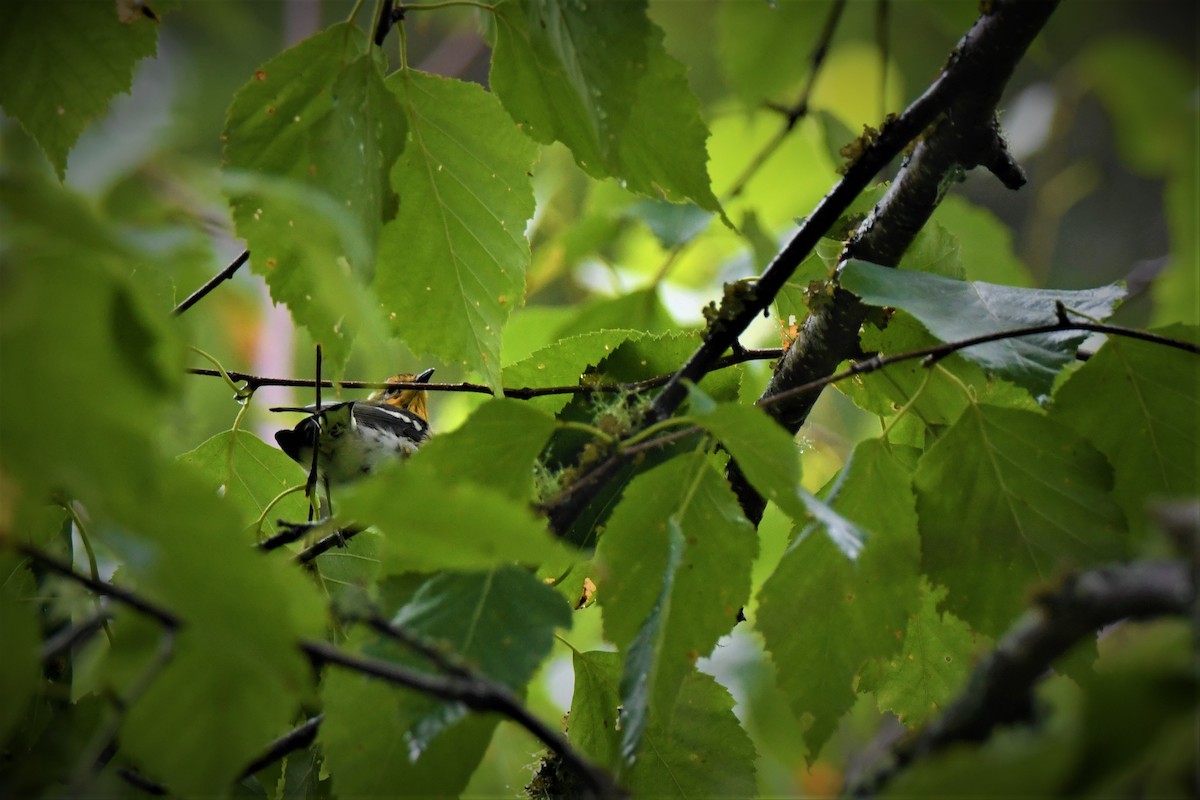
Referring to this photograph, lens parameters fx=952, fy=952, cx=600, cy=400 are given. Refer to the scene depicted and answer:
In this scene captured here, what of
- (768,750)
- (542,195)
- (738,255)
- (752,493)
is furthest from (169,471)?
(768,750)

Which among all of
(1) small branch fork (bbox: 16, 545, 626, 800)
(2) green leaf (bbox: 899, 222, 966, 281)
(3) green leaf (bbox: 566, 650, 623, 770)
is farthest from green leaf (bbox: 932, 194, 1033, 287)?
(1) small branch fork (bbox: 16, 545, 626, 800)

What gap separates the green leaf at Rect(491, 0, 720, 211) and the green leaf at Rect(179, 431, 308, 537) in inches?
13.0

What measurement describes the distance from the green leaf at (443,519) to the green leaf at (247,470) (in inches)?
17.0

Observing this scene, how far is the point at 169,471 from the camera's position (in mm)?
318

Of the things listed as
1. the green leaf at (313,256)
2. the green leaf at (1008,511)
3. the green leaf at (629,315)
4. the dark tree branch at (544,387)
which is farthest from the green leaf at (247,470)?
the green leaf at (1008,511)

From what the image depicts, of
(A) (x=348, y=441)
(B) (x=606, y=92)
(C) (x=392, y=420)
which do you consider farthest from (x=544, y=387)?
(C) (x=392, y=420)

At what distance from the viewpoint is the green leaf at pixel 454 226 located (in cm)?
65

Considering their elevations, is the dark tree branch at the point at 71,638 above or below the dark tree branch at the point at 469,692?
above

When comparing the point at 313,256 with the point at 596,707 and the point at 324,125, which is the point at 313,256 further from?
the point at 596,707

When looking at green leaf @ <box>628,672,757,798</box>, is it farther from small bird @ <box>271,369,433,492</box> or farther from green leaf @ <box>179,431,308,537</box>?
small bird @ <box>271,369,433,492</box>

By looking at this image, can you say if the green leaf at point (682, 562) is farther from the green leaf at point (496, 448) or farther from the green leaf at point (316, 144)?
the green leaf at point (316, 144)

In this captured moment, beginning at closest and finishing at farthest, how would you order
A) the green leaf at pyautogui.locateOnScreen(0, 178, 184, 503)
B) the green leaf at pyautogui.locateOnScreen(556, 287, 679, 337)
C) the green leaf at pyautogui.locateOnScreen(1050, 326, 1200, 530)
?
the green leaf at pyautogui.locateOnScreen(0, 178, 184, 503) → the green leaf at pyautogui.locateOnScreen(1050, 326, 1200, 530) → the green leaf at pyautogui.locateOnScreen(556, 287, 679, 337)

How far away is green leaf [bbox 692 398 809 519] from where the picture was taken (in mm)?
449

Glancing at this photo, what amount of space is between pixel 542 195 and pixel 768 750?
1.11 meters
